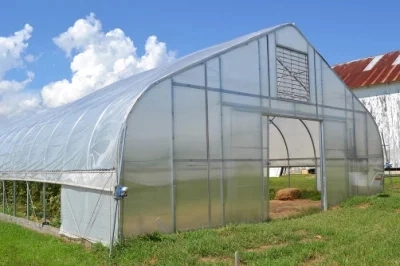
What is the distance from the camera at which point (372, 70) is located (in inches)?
1288

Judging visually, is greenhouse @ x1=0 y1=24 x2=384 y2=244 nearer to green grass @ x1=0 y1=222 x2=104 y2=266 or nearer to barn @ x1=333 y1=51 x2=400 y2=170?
green grass @ x1=0 y1=222 x2=104 y2=266

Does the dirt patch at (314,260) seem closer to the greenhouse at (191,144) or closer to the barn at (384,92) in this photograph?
the greenhouse at (191,144)

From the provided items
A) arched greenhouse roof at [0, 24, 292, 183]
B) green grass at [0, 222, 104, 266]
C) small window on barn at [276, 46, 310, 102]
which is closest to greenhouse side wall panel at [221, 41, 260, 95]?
arched greenhouse roof at [0, 24, 292, 183]

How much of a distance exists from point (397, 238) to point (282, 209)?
7.11m

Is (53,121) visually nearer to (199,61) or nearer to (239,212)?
(199,61)

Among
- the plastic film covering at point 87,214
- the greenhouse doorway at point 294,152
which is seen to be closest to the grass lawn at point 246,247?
the plastic film covering at point 87,214

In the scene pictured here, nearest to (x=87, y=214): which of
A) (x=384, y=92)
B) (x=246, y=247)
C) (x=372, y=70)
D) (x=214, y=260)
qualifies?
(x=214, y=260)

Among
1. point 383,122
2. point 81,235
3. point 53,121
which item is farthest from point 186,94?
point 383,122

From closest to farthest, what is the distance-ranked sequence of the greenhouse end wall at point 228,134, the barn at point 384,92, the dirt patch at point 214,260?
the dirt patch at point 214,260 → the greenhouse end wall at point 228,134 → the barn at point 384,92

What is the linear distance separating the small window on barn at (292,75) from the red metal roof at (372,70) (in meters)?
17.3

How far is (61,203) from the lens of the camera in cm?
1172

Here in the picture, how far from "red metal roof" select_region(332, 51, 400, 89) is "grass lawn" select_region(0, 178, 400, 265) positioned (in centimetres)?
2105

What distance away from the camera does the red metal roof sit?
101ft

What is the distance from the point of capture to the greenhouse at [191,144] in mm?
9859
